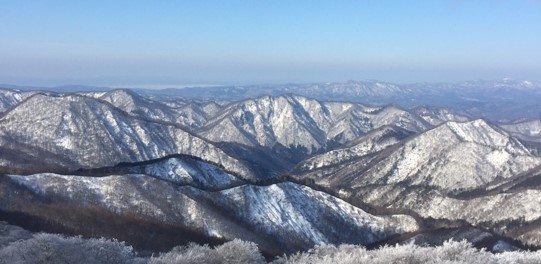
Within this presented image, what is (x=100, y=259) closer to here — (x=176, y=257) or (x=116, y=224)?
(x=176, y=257)

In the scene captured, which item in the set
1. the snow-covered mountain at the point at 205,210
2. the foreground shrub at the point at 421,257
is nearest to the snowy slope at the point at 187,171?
the snow-covered mountain at the point at 205,210

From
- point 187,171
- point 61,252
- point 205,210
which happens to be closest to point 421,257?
point 61,252

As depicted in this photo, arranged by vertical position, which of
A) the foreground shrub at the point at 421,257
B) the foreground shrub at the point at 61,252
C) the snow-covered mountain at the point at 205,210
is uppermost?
the foreground shrub at the point at 61,252

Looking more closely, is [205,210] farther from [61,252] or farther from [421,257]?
[61,252]

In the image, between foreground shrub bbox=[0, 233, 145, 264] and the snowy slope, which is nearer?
foreground shrub bbox=[0, 233, 145, 264]

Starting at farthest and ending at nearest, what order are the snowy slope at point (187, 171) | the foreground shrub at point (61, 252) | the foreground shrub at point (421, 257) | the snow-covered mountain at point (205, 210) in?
the snowy slope at point (187, 171) < the snow-covered mountain at point (205, 210) < the foreground shrub at point (421, 257) < the foreground shrub at point (61, 252)

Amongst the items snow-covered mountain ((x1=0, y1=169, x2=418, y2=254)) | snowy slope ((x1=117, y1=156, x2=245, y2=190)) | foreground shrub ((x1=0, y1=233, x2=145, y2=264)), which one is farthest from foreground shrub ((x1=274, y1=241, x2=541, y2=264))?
snowy slope ((x1=117, y1=156, x2=245, y2=190))

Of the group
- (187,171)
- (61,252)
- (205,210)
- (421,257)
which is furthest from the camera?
(187,171)

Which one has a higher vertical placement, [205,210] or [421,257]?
[421,257]

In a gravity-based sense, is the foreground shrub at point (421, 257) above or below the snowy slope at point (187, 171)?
above

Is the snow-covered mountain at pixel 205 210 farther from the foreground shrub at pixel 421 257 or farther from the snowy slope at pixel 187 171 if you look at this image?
the foreground shrub at pixel 421 257

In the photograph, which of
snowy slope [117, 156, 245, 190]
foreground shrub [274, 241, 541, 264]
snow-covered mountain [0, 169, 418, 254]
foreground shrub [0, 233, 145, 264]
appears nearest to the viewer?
foreground shrub [0, 233, 145, 264]

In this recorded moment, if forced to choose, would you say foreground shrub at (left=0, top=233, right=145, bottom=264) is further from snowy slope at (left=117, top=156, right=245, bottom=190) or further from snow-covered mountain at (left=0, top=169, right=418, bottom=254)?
snowy slope at (left=117, top=156, right=245, bottom=190)
